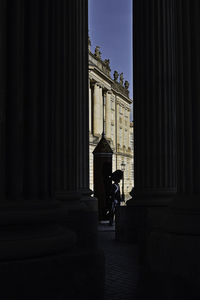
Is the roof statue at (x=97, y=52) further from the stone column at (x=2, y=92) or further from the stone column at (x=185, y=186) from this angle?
the stone column at (x=2, y=92)

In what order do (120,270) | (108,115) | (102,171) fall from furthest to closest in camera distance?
(108,115) < (102,171) < (120,270)

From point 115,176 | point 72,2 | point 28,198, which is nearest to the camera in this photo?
point 28,198

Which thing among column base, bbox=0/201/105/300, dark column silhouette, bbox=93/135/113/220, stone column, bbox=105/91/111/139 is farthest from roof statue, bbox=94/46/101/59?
column base, bbox=0/201/105/300

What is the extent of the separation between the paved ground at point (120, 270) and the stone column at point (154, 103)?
0.99 meters

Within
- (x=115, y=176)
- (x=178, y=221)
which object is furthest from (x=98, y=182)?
(x=178, y=221)

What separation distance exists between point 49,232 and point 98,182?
19728 mm

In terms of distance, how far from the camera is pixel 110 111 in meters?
71.9

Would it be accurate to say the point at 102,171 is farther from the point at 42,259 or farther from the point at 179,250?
the point at 42,259

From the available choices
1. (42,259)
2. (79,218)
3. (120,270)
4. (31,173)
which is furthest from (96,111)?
(42,259)

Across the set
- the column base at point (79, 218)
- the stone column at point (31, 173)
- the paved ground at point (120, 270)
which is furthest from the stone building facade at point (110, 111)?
the stone column at point (31, 173)

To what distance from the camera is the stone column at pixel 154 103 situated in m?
12.5

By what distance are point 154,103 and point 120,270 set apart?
5.33 m

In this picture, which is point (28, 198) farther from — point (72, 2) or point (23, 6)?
point (72, 2)

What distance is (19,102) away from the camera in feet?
18.1
